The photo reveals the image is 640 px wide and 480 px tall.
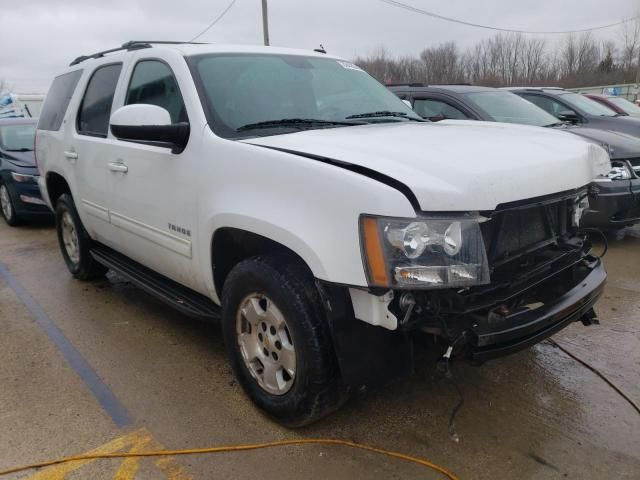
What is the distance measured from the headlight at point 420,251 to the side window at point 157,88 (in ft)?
5.22

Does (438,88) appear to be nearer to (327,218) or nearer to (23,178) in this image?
(327,218)

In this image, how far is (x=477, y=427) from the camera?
9.23 ft

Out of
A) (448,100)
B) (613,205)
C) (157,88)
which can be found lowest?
(613,205)

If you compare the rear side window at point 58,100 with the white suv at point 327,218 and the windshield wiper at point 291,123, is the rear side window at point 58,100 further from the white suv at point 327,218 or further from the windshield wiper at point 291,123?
the windshield wiper at point 291,123

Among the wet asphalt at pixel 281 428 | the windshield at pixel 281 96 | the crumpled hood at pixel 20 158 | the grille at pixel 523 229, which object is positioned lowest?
the wet asphalt at pixel 281 428

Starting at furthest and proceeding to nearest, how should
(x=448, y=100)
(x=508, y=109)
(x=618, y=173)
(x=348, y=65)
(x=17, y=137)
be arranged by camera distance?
(x=17, y=137) → (x=508, y=109) → (x=448, y=100) → (x=618, y=173) → (x=348, y=65)

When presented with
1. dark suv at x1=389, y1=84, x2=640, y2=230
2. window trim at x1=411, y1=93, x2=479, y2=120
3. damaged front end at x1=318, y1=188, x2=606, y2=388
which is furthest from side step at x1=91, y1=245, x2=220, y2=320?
window trim at x1=411, y1=93, x2=479, y2=120

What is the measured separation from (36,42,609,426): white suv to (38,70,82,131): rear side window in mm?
1264

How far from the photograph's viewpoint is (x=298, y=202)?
7.80ft

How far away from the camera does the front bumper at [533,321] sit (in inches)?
89.3

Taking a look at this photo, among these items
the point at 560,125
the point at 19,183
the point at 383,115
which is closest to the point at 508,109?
the point at 560,125

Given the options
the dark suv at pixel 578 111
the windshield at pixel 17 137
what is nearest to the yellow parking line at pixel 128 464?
the dark suv at pixel 578 111

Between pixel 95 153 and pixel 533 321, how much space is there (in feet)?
10.9

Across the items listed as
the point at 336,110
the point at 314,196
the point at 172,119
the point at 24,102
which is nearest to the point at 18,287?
the point at 172,119
